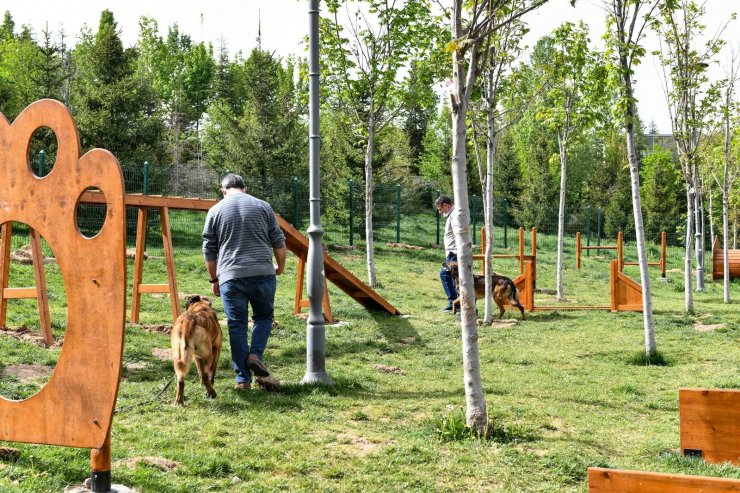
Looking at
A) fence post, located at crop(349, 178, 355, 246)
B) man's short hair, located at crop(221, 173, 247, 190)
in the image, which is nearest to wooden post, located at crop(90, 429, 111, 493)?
man's short hair, located at crop(221, 173, 247, 190)

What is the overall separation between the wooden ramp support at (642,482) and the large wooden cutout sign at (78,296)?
2.47 metres

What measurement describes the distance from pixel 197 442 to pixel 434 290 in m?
13.8

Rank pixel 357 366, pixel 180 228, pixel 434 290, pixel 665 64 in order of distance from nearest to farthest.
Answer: pixel 357 366 → pixel 665 64 → pixel 434 290 → pixel 180 228

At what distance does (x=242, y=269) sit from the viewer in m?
7.33

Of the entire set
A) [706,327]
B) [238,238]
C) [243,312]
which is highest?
[238,238]

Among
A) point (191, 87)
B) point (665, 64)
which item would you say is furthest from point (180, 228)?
point (191, 87)

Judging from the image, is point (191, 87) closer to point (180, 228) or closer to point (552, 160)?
point (180, 228)

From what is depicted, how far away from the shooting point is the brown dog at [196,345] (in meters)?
6.73

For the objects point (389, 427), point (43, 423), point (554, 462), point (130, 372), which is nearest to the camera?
point (43, 423)

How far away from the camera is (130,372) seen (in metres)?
8.18

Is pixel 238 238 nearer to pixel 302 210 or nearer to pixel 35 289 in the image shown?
pixel 35 289

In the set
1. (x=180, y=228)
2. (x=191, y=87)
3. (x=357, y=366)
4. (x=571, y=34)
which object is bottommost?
(x=357, y=366)

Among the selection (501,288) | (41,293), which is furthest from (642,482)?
(501,288)

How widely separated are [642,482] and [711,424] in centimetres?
206
